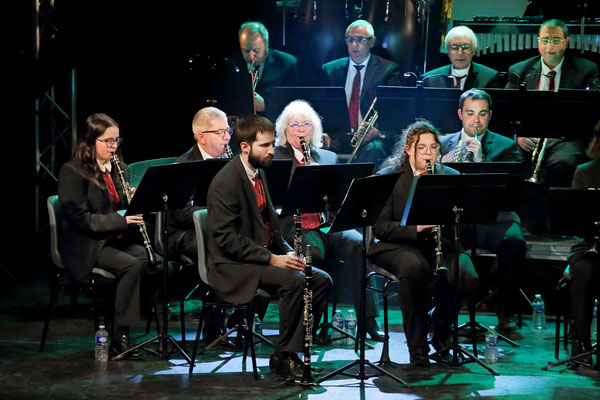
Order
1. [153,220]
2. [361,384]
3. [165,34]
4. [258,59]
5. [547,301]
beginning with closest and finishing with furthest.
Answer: [361,384]
[153,220]
[547,301]
[258,59]
[165,34]

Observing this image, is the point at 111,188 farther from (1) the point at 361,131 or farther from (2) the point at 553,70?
(2) the point at 553,70

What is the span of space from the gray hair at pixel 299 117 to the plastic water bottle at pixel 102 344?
213cm

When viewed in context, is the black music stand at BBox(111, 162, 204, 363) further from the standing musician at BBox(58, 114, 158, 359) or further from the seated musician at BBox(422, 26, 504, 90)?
the seated musician at BBox(422, 26, 504, 90)

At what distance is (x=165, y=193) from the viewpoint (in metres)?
5.67

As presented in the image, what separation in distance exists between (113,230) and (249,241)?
1.07 m

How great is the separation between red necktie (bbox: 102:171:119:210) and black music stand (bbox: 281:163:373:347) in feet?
4.83

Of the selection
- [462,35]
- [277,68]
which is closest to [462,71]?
[462,35]

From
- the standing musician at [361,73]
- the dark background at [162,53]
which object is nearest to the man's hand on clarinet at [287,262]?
the standing musician at [361,73]

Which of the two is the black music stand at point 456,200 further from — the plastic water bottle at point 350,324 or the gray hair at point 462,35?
the gray hair at point 462,35

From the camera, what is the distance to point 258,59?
8.29 meters

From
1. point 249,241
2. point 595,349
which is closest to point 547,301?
point 595,349

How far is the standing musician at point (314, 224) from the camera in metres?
6.49

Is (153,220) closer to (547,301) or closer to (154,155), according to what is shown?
(154,155)

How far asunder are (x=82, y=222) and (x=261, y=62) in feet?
10.1
